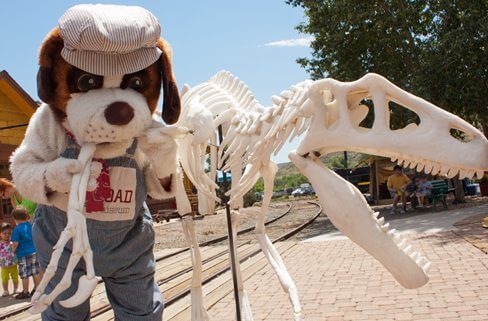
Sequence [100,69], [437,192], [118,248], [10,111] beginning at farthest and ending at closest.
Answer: [437,192] < [10,111] < [118,248] < [100,69]

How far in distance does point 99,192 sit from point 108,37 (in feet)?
2.53

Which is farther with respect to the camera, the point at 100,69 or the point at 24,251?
the point at 24,251

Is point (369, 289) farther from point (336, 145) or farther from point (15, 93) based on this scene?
point (15, 93)

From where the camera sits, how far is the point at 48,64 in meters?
2.50

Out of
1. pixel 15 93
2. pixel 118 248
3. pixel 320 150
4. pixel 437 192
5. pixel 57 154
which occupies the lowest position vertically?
pixel 437 192

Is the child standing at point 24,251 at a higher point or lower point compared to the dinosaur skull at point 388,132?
lower

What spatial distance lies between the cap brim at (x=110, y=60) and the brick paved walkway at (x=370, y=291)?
3136mm

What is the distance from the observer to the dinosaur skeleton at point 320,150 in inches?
87.2

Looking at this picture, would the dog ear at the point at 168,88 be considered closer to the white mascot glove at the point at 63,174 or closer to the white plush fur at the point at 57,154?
the white plush fur at the point at 57,154

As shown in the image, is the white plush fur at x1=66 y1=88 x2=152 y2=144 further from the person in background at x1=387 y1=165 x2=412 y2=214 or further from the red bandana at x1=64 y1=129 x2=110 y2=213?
the person in background at x1=387 y1=165 x2=412 y2=214

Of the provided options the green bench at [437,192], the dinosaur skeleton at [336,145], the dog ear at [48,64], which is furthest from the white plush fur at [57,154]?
the green bench at [437,192]

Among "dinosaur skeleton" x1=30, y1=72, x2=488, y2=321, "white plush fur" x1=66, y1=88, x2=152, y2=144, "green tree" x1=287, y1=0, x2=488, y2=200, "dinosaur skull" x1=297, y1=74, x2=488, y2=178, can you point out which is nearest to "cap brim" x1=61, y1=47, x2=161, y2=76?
"white plush fur" x1=66, y1=88, x2=152, y2=144

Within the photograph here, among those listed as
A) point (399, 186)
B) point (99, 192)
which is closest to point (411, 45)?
point (399, 186)

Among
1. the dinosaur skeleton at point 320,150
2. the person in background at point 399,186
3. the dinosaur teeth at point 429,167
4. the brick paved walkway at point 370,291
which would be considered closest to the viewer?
the dinosaur skeleton at point 320,150
